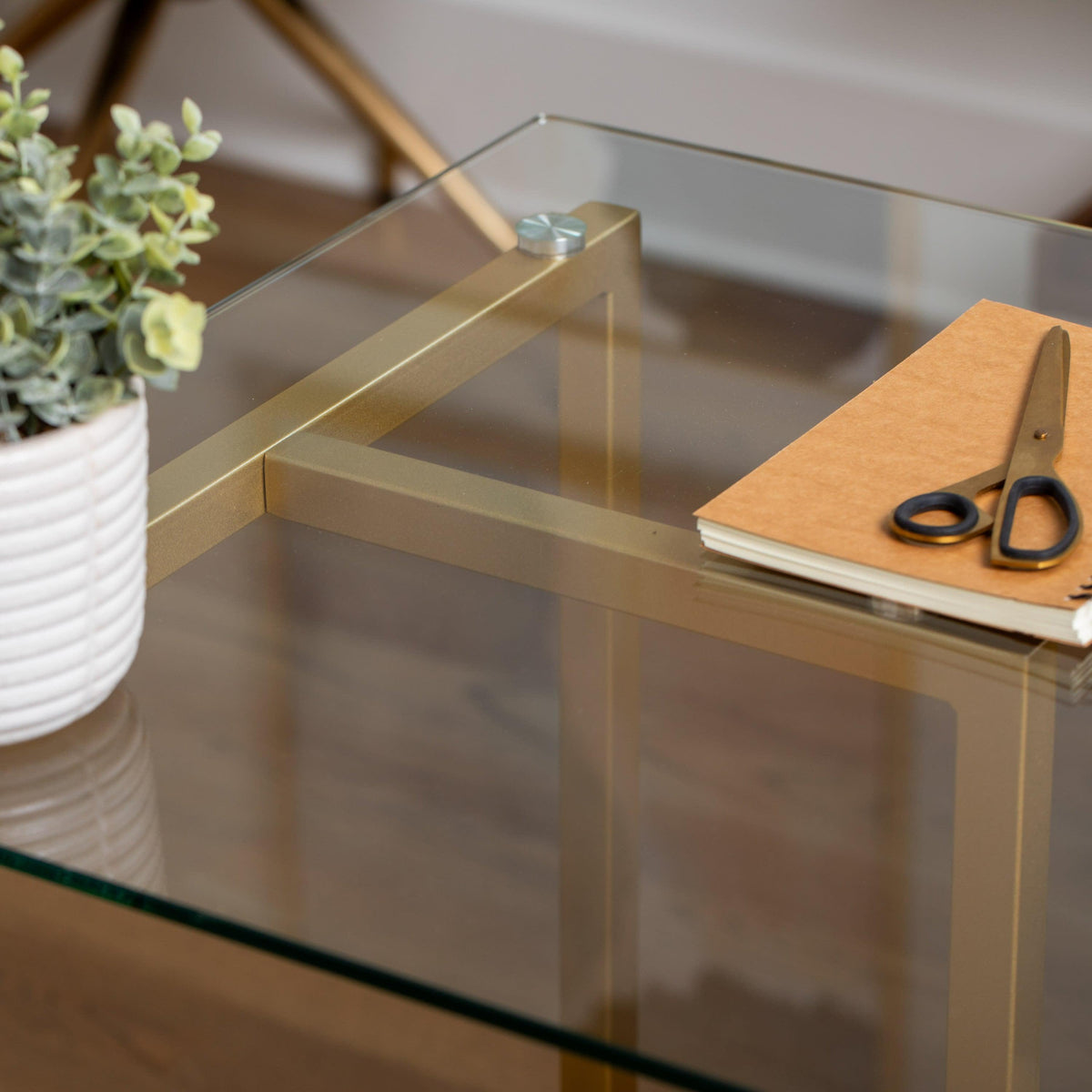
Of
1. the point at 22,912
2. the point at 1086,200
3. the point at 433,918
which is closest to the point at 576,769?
the point at 433,918

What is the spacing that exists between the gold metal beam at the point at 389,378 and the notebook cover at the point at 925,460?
0.23m

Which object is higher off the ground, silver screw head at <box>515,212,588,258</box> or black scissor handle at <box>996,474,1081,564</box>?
silver screw head at <box>515,212,588,258</box>

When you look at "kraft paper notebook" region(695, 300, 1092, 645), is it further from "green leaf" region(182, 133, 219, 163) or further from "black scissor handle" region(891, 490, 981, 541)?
"green leaf" region(182, 133, 219, 163)

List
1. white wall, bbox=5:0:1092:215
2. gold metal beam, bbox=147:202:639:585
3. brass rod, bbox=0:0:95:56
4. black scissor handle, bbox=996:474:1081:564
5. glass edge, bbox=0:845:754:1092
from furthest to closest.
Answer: brass rod, bbox=0:0:95:56 < white wall, bbox=5:0:1092:215 < gold metal beam, bbox=147:202:639:585 < black scissor handle, bbox=996:474:1081:564 < glass edge, bbox=0:845:754:1092

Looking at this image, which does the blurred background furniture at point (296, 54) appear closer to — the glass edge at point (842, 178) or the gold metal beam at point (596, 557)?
the glass edge at point (842, 178)

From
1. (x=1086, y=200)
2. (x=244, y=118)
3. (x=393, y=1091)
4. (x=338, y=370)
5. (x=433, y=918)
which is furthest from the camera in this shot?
(x=244, y=118)

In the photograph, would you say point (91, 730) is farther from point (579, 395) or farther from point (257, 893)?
point (579, 395)

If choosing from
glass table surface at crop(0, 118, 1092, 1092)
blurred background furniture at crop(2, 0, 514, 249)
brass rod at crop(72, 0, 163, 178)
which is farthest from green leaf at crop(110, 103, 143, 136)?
brass rod at crop(72, 0, 163, 178)

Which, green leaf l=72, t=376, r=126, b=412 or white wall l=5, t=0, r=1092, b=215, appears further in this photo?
white wall l=5, t=0, r=1092, b=215

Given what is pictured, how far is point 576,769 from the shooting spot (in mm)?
618

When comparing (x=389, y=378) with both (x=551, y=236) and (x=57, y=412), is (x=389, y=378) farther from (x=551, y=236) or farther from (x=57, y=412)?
(x=57, y=412)

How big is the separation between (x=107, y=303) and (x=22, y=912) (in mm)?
907

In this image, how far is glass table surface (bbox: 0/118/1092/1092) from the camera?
0.54 meters

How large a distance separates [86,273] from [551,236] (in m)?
0.50
